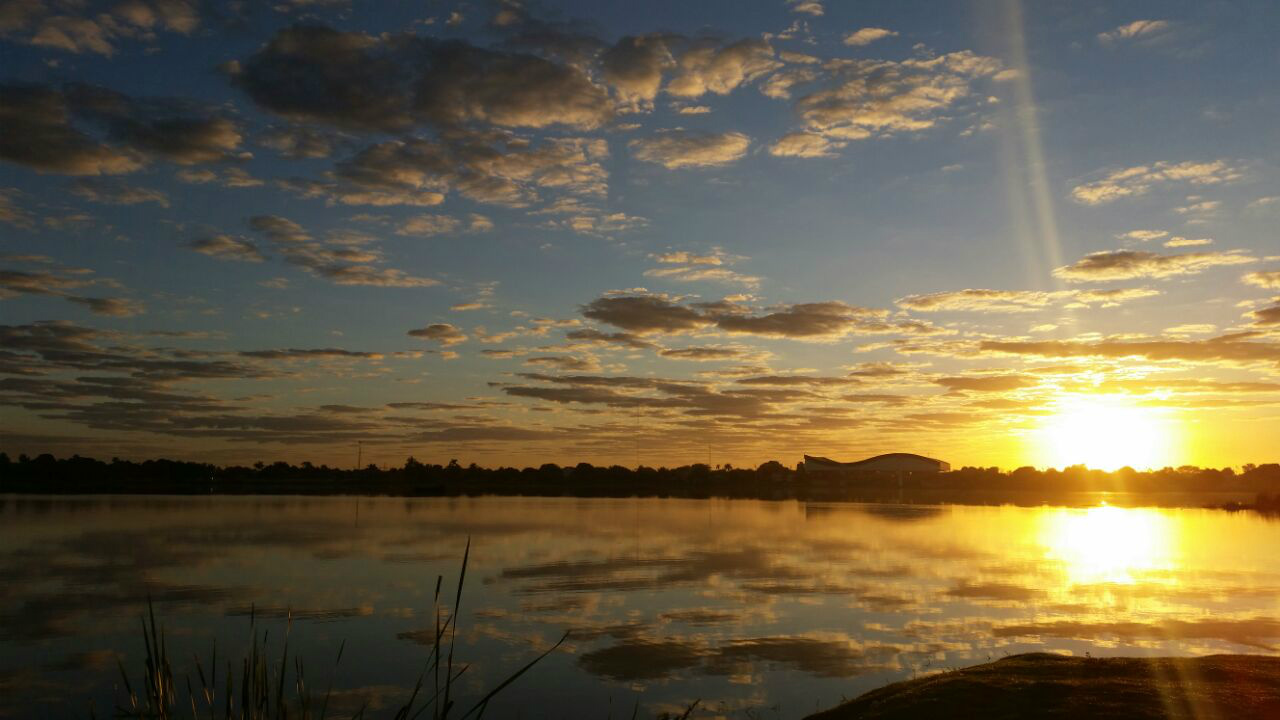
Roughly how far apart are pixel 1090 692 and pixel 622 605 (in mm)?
17588

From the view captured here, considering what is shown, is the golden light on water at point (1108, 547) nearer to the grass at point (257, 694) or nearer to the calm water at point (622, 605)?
the calm water at point (622, 605)

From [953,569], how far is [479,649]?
27.8 metres

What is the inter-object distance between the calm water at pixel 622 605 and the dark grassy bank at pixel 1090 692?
275cm

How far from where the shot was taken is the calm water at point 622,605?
860 inches

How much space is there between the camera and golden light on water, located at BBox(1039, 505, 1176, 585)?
147 feet

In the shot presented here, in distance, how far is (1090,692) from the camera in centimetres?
1712

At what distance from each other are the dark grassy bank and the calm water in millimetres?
2746

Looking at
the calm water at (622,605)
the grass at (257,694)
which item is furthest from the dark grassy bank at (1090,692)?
the grass at (257,694)

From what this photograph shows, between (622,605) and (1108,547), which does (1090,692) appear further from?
(1108,547)

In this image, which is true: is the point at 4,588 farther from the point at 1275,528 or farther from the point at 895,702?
the point at 1275,528

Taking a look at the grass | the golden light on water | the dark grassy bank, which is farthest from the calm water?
the dark grassy bank

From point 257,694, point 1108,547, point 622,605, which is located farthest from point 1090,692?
point 1108,547

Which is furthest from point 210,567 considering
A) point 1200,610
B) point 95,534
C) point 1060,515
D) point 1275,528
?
point 1060,515

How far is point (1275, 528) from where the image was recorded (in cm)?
7775
